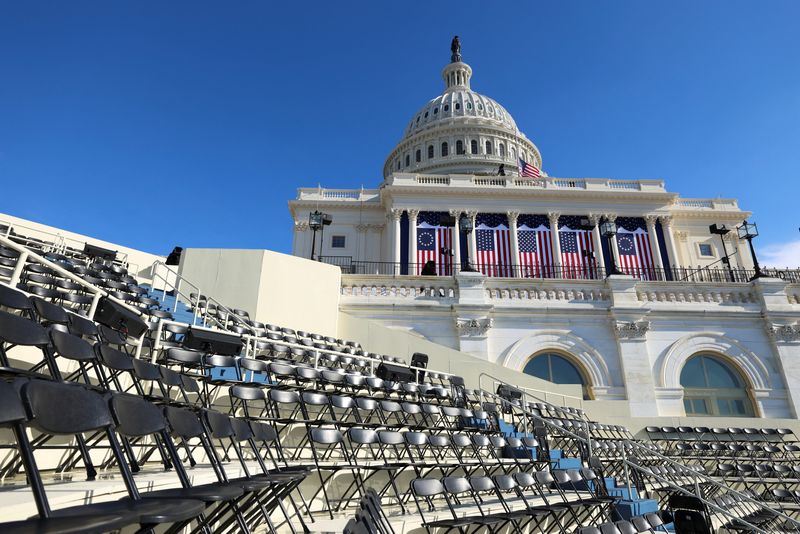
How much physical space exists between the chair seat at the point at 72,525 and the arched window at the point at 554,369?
18953mm

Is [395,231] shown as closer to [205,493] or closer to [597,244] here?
[597,244]

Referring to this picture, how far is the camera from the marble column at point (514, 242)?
3416 centimetres

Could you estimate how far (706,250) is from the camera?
39.7 m

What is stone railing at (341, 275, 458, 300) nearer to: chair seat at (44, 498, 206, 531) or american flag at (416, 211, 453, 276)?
american flag at (416, 211, 453, 276)

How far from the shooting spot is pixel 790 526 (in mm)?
9727

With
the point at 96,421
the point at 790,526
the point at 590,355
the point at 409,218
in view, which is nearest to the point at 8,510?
the point at 96,421

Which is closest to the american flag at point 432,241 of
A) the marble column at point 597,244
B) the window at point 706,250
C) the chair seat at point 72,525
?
the marble column at point 597,244

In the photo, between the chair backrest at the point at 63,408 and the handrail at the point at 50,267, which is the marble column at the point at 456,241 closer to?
the handrail at the point at 50,267

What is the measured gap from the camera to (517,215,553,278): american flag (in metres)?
33.8

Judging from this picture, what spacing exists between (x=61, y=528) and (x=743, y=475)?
570 inches

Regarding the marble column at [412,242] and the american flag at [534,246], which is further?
the marble column at [412,242]

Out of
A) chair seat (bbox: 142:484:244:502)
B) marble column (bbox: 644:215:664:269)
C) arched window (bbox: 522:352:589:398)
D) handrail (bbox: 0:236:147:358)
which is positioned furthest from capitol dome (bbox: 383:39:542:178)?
chair seat (bbox: 142:484:244:502)

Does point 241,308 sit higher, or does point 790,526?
point 241,308

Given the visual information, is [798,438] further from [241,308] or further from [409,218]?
[409,218]
